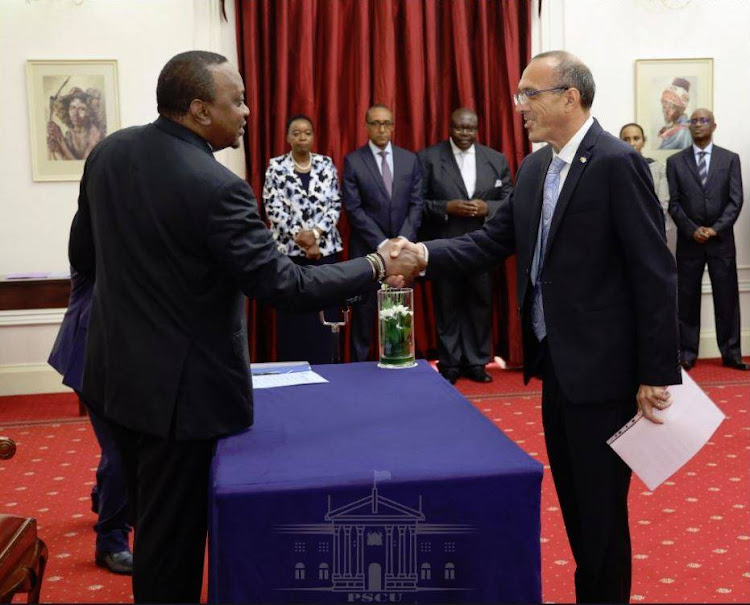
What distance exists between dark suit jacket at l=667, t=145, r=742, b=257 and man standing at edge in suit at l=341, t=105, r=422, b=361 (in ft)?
6.69

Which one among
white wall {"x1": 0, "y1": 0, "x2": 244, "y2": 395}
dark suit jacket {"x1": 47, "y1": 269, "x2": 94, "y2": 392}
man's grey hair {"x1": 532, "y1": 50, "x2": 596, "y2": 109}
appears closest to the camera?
man's grey hair {"x1": 532, "y1": 50, "x2": 596, "y2": 109}

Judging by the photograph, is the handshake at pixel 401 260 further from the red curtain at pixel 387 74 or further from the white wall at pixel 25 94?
the white wall at pixel 25 94

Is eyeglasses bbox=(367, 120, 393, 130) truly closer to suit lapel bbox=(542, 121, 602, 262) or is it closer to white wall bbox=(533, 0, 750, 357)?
white wall bbox=(533, 0, 750, 357)

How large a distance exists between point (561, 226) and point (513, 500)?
0.83 m

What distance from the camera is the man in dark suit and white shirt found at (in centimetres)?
736

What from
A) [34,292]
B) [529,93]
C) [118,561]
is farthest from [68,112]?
[529,93]

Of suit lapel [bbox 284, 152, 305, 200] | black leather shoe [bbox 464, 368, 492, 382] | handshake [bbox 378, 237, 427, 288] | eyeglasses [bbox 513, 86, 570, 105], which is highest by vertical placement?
eyeglasses [bbox 513, 86, 570, 105]

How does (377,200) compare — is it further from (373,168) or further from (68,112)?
(68,112)

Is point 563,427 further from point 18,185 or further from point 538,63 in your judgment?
point 18,185

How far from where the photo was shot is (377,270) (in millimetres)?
2820

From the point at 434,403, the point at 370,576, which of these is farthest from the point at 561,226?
the point at 370,576

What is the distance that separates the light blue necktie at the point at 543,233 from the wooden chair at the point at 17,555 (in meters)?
1.46

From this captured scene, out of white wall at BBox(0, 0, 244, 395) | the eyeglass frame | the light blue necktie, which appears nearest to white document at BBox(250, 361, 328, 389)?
the light blue necktie

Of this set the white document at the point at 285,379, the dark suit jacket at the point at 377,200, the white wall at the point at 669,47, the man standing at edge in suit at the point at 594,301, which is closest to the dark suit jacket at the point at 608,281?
the man standing at edge in suit at the point at 594,301
